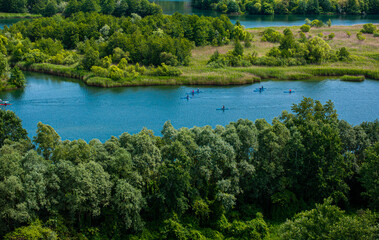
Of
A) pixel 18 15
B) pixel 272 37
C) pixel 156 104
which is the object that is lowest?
pixel 156 104

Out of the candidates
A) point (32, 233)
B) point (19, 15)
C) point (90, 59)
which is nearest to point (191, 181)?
point (32, 233)

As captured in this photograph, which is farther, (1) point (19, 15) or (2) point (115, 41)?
(1) point (19, 15)

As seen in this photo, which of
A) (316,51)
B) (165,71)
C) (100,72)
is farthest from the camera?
(316,51)

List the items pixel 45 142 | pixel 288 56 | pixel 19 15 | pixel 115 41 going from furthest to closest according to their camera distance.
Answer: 1. pixel 19 15
2. pixel 115 41
3. pixel 288 56
4. pixel 45 142

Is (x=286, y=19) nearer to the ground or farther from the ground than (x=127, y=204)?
farther from the ground

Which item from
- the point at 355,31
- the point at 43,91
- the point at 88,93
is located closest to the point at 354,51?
the point at 355,31

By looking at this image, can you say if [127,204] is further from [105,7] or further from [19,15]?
[19,15]
